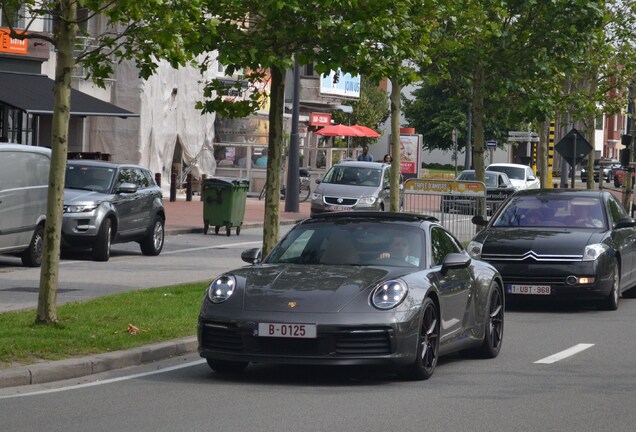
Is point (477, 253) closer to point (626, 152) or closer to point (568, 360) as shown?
point (568, 360)

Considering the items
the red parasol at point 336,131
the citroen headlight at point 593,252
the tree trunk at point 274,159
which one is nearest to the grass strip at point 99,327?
the tree trunk at point 274,159

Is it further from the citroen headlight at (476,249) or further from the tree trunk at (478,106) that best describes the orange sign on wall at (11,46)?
the citroen headlight at (476,249)

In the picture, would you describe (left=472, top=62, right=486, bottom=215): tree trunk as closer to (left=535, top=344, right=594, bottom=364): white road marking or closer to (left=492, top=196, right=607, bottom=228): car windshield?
(left=492, top=196, right=607, bottom=228): car windshield

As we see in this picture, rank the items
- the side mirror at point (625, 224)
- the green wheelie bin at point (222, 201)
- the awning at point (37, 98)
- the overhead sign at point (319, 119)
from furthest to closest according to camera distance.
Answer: the overhead sign at point (319, 119)
the awning at point (37, 98)
the green wheelie bin at point (222, 201)
the side mirror at point (625, 224)

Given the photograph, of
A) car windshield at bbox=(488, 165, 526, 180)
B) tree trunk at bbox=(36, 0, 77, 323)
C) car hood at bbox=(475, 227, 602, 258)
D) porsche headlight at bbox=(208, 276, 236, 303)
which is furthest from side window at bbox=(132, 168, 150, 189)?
car windshield at bbox=(488, 165, 526, 180)

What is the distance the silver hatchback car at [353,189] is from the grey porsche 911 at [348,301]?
82.4 ft

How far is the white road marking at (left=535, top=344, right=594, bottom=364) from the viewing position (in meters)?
12.7

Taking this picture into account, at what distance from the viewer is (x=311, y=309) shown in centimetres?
1058

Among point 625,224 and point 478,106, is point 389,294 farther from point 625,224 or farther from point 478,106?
point 478,106

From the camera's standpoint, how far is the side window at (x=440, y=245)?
474 inches

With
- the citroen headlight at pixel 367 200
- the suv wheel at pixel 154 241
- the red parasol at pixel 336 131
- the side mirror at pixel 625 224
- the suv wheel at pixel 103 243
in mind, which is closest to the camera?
the side mirror at pixel 625 224

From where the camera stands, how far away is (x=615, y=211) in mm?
19250

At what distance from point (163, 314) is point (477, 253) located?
4.97m

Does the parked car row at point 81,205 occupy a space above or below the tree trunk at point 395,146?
below
